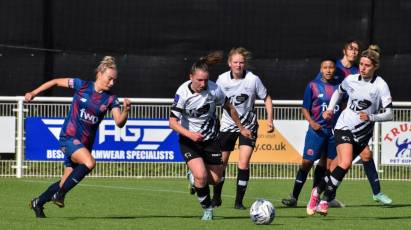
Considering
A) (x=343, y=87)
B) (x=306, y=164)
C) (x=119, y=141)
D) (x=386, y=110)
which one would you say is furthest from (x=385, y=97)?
(x=119, y=141)

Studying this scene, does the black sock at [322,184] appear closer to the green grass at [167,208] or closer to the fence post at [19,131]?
the green grass at [167,208]

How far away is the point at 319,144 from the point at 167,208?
2.12 m

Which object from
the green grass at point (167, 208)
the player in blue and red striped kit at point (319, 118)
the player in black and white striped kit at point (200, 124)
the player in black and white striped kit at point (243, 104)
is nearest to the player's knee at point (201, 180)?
the player in black and white striped kit at point (200, 124)

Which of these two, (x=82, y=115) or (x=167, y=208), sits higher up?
(x=82, y=115)

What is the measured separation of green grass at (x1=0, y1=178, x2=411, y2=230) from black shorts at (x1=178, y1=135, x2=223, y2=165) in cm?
67

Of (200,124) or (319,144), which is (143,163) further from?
(200,124)

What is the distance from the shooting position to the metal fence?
1905cm

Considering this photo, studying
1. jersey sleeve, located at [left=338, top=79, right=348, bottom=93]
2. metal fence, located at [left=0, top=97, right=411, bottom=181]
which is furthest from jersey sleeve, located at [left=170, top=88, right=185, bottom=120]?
metal fence, located at [left=0, top=97, right=411, bottom=181]

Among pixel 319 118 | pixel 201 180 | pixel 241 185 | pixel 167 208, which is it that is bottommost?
pixel 167 208

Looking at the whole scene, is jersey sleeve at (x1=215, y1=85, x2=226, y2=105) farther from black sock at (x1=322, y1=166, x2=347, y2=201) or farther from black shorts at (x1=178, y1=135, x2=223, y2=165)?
black sock at (x1=322, y1=166, x2=347, y2=201)

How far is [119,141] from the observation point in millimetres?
19109

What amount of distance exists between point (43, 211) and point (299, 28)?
25.8ft

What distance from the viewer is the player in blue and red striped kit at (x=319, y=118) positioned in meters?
14.7

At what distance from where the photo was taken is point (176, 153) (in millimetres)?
19125
